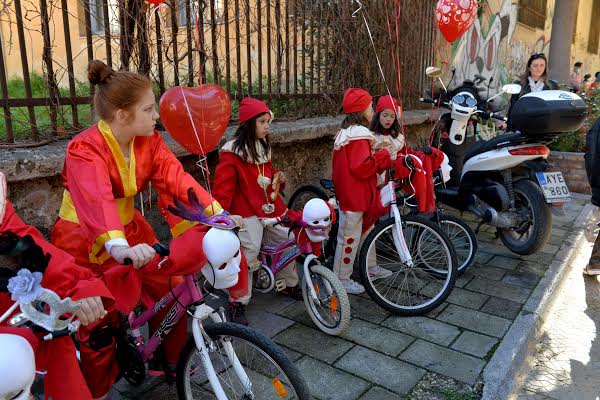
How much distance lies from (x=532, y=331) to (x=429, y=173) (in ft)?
4.18

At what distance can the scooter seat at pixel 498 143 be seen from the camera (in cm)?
410

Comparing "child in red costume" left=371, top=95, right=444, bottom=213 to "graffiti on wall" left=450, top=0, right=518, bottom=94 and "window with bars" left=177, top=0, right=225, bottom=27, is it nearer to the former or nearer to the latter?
"window with bars" left=177, top=0, right=225, bottom=27

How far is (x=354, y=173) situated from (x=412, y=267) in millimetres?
776

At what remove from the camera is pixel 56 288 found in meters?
1.77

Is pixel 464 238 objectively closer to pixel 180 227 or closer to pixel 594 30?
pixel 180 227

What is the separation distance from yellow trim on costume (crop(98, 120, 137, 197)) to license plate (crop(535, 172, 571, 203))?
3206mm

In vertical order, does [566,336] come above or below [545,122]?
below

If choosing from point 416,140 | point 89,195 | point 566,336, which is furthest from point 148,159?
point 416,140

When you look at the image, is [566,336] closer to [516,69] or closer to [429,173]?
[429,173]

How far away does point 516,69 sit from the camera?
1111 centimetres

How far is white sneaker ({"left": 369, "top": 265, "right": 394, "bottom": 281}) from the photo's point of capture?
3.77 meters

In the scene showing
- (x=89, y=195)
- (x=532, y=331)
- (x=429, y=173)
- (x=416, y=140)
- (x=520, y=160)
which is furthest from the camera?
(x=416, y=140)

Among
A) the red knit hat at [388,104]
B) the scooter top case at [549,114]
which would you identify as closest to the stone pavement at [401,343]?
the scooter top case at [549,114]

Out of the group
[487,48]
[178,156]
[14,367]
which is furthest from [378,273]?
[487,48]
